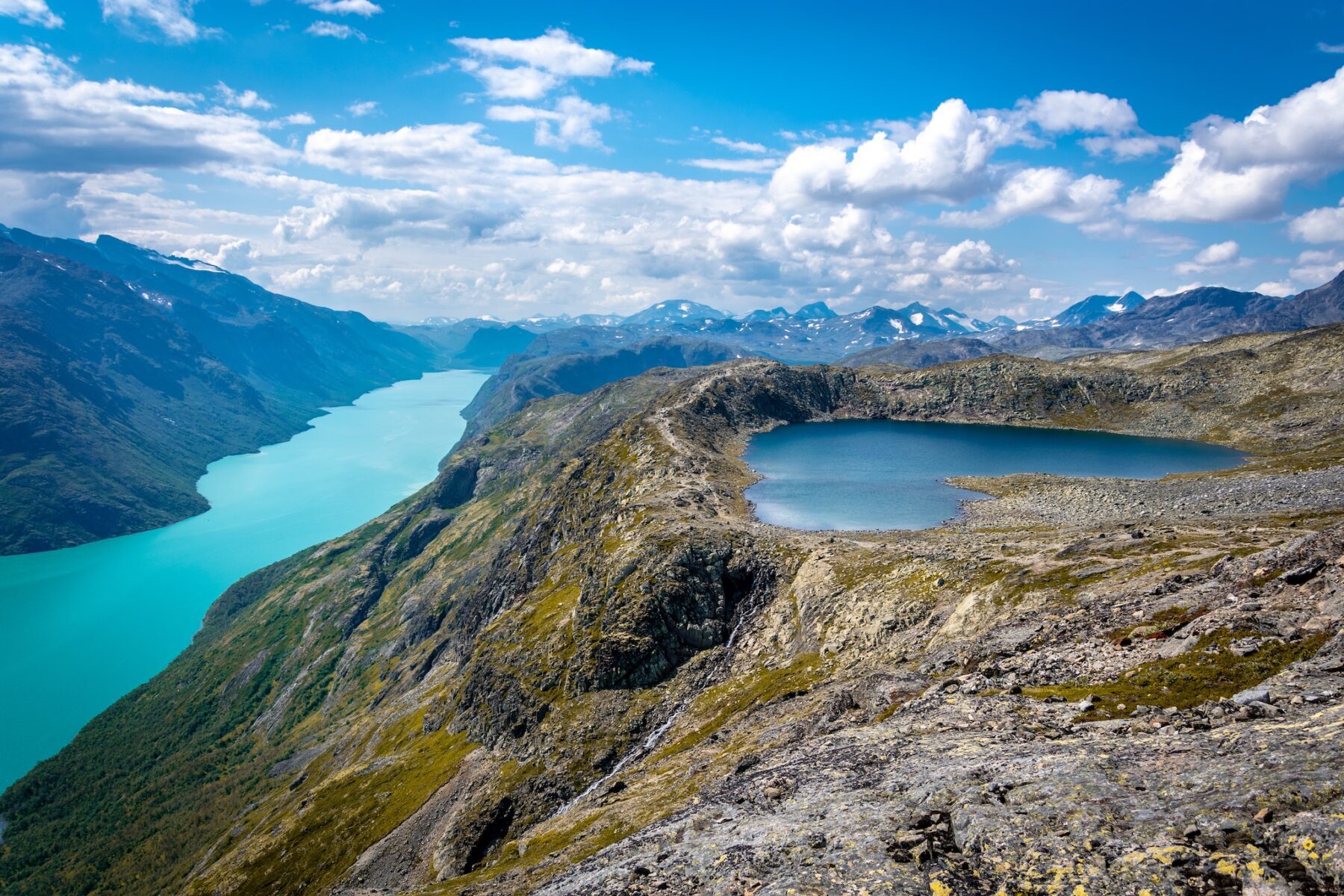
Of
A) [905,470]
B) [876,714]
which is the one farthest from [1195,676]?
[905,470]

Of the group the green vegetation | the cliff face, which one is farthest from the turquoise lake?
the green vegetation

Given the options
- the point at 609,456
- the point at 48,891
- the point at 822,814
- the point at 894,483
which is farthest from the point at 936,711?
the point at 48,891

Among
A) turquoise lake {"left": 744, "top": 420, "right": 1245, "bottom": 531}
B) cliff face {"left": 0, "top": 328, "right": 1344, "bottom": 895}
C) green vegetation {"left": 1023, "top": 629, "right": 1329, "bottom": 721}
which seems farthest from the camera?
turquoise lake {"left": 744, "top": 420, "right": 1245, "bottom": 531}

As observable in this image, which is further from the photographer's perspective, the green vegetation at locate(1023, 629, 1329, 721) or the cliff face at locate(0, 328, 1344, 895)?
the green vegetation at locate(1023, 629, 1329, 721)

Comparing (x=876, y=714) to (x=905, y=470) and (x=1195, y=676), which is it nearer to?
(x=1195, y=676)

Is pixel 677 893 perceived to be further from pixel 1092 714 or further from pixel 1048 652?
pixel 1048 652

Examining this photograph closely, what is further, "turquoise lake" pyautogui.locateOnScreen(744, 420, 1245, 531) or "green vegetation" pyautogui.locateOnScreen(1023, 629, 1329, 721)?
"turquoise lake" pyautogui.locateOnScreen(744, 420, 1245, 531)

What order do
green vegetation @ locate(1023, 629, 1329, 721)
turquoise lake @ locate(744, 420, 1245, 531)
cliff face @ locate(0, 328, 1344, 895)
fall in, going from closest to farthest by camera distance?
cliff face @ locate(0, 328, 1344, 895) < green vegetation @ locate(1023, 629, 1329, 721) < turquoise lake @ locate(744, 420, 1245, 531)

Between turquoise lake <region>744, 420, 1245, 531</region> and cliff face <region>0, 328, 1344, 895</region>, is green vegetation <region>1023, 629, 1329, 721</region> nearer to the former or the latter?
cliff face <region>0, 328, 1344, 895</region>

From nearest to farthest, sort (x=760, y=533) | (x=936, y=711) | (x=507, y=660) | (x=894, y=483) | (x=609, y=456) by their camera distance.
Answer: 1. (x=936, y=711)
2. (x=760, y=533)
3. (x=507, y=660)
4. (x=894, y=483)
5. (x=609, y=456)
